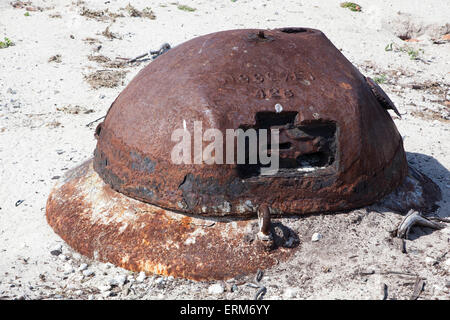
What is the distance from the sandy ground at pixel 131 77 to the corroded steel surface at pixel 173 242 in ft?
0.24

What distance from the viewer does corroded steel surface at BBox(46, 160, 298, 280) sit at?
108 inches

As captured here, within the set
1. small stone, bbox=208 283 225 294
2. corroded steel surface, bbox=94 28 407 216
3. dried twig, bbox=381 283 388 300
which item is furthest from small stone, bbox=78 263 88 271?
dried twig, bbox=381 283 388 300

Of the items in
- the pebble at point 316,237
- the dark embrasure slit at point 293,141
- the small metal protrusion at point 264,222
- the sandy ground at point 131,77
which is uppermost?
the dark embrasure slit at point 293,141

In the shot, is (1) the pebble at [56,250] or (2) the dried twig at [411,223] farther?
(1) the pebble at [56,250]

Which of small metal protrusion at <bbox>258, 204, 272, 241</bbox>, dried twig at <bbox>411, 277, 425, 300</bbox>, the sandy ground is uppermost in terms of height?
small metal protrusion at <bbox>258, 204, 272, 241</bbox>

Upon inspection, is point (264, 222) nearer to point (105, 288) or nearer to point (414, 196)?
point (105, 288)

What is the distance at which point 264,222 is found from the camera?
2654 millimetres

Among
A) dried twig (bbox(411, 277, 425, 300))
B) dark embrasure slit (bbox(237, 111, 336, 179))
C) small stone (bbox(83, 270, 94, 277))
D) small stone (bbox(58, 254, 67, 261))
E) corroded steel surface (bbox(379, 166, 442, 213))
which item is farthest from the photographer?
corroded steel surface (bbox(379, 166, 442, 213))

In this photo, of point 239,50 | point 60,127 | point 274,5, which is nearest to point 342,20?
point 274,5

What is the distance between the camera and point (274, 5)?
8836 millimetres

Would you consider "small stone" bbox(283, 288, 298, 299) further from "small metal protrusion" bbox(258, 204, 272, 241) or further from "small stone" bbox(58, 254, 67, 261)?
"small stone" bbox(58, 254, 67, 261)

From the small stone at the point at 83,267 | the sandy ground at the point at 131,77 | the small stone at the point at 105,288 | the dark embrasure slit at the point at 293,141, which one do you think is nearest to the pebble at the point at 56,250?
the sandy ground at the point at 131,77

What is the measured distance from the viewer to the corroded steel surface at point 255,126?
273 centimetres

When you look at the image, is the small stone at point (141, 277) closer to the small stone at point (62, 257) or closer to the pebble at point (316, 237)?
the small stone at point (62, 257)
